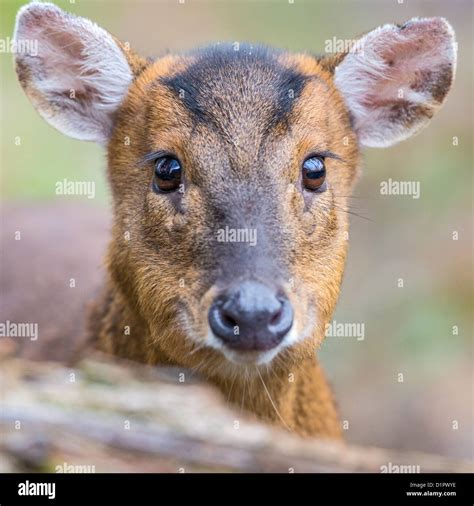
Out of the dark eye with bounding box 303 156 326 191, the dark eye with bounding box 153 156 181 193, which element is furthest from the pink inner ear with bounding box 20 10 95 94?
the dark eye with bounding box 303 156 326 191

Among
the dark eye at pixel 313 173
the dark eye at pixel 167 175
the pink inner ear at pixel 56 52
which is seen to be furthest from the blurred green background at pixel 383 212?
the dark eye at pixel 313 173

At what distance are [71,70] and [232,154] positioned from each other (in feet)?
5.62

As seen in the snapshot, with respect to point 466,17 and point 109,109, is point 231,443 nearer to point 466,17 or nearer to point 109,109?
point 109,109

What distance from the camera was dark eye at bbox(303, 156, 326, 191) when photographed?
621 cm

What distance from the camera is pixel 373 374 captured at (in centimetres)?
1155

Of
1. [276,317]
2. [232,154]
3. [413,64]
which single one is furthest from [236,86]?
[276,317]

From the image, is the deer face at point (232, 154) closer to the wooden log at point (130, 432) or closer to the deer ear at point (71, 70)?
the deer ear at point (71, 70)

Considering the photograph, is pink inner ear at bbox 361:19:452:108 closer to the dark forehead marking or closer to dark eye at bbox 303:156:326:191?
the dark forehead marking

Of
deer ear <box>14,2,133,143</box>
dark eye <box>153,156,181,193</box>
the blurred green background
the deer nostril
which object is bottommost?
the blurred green background

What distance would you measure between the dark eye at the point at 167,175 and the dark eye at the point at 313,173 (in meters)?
0.82

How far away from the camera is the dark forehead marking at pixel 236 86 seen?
6.08m

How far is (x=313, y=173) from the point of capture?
624 centimetres
